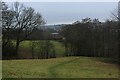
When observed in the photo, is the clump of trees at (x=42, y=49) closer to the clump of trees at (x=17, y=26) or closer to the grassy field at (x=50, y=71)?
the clump of trees at (x=17, y=26)

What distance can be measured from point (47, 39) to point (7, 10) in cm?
1301

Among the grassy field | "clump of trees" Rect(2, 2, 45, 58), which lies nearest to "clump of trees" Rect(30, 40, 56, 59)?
"clump of trees" Rect(2, 2, 45, 58)

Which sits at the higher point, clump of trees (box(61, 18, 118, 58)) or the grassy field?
clump of trees (box(61, 18, 118, 58))

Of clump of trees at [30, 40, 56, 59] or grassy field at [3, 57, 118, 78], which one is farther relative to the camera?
clump of trees at [30, 40, 56, 59]

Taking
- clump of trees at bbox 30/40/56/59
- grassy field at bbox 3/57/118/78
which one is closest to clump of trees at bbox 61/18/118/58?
clump of trees at bbox 30/40/56/59

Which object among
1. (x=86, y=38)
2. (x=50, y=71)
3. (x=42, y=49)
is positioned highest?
(x=86, y=38)

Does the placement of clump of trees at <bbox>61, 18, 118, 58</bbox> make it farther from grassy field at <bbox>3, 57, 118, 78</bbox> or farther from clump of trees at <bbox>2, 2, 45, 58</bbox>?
grassy field at <bbox>3, 57, 118, 78</bbox>

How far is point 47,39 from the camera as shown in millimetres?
60656

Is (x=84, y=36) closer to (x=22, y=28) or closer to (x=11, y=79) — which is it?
(x=22, y=28)

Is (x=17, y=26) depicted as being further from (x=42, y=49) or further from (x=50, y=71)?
(x=50, y=71)

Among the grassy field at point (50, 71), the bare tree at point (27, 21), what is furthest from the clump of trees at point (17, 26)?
the grassy field at point (50, 71)

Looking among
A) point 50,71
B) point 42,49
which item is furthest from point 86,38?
point 50,71

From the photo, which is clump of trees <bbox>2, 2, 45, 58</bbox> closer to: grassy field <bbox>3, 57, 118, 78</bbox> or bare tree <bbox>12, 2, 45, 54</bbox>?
bare tree <bbox>12, 2, 45, 54</bbox>

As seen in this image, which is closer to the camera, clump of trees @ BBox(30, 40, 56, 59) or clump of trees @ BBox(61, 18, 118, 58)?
clump of trees @ BBox(61, 18, 118, 58)
